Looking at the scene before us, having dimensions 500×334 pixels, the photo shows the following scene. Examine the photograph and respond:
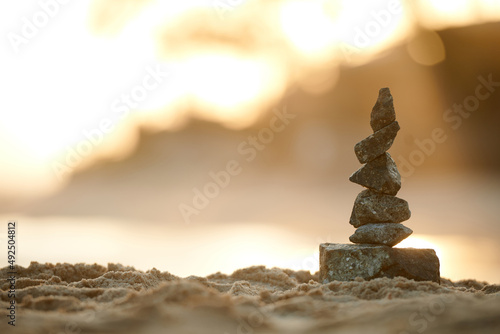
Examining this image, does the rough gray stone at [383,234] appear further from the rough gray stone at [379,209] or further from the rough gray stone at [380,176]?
the rough gray stone at [380,176]

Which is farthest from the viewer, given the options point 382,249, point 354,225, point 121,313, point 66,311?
point 354,225

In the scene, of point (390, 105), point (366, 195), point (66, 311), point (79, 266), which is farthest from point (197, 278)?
point (390, 105)

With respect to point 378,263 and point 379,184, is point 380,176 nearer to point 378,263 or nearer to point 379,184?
point 379,184

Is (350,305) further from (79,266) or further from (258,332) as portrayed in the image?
(79,266)

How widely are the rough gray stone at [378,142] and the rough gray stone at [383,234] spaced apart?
4.36 ft

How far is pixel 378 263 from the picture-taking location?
31.2 feet

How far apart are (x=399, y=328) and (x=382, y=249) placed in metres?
4.56

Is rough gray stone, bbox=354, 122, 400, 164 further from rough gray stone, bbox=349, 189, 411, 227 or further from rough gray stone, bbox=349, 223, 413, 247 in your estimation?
rough gray stone, bbox=349, 223, 413, 247

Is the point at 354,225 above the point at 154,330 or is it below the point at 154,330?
above

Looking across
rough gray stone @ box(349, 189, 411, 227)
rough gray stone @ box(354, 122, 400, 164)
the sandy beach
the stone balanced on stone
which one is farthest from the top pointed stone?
the sandy beach

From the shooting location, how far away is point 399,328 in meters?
5.11

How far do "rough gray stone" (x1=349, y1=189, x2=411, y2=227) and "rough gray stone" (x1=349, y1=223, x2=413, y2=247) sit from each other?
0.44ft

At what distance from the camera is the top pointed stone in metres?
9.96

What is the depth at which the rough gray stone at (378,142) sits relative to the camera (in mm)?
9906
